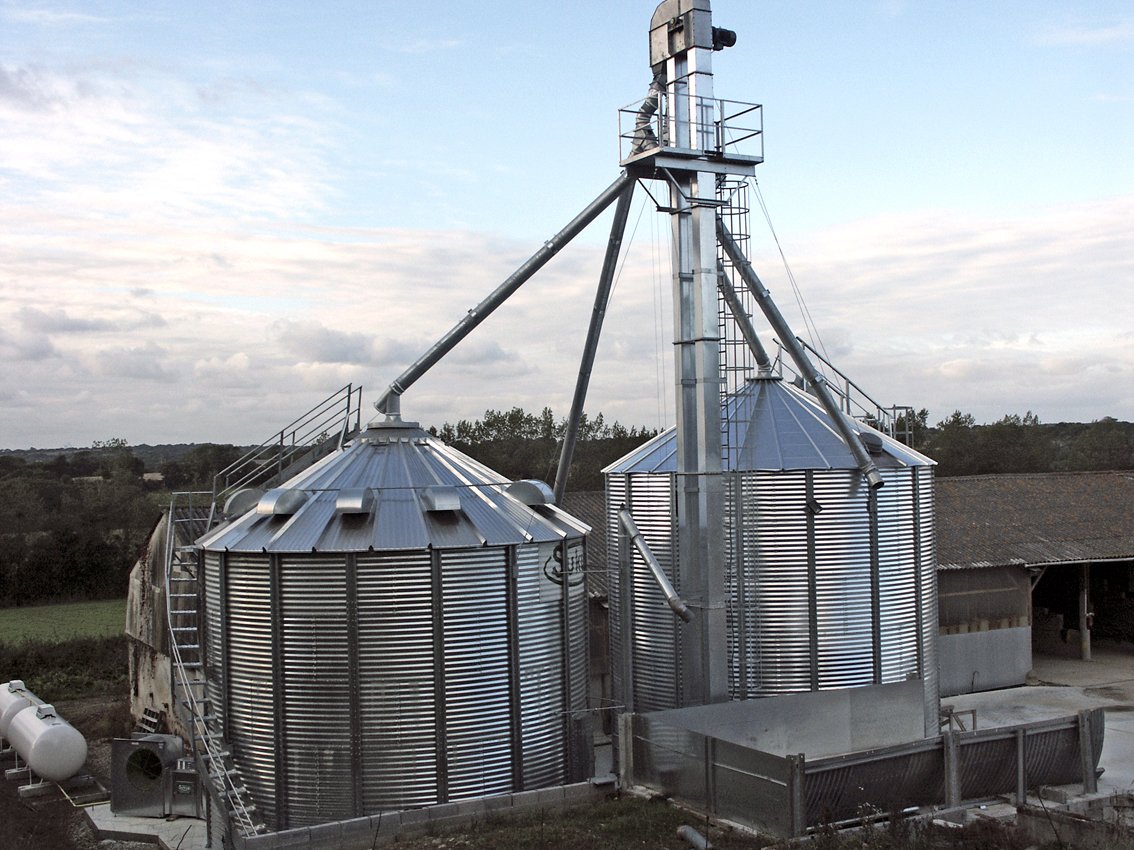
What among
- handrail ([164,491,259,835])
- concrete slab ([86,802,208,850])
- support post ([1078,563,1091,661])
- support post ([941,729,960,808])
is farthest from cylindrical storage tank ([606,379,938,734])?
support post ([1078,563,1091,661])

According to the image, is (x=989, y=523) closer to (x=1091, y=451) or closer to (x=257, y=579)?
(x=257, y=579)

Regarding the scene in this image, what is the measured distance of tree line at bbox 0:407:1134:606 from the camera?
56.3m

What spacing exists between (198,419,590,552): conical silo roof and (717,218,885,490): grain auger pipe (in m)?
5.37

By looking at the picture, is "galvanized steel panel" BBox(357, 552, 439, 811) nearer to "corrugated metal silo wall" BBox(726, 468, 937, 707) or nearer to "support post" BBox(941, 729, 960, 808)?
"corrugated metal silo wall" BBox(726, 468, 937, 707)

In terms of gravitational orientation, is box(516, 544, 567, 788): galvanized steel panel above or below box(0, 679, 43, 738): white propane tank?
above

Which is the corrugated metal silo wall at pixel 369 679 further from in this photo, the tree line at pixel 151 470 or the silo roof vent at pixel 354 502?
the tree line at pixel 151 470

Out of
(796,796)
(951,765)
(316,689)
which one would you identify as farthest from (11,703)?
(951,765)

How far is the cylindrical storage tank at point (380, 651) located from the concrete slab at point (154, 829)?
226 cm

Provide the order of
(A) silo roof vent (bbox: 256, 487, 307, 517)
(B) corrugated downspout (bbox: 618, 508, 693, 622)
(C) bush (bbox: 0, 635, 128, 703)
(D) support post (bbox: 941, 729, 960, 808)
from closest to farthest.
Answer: (D) support post (bbox: 941, 729, 960, 808) < (A) silo roof vent (bbox: 256, 487, 307, 517) < (B) corrugated downspout (bbox: 618, 508, 693, 622) < (C) bush (bbox: 0, 635, 128, 703)

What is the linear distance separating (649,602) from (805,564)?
3376mm

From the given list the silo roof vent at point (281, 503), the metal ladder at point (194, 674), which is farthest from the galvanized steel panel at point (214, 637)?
the silo roof vent at point (281, 503)

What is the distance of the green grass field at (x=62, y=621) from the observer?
4282 centimetres

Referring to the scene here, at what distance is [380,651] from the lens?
58.5 feet

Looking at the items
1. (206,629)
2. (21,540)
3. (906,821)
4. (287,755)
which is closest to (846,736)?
(906,821)
